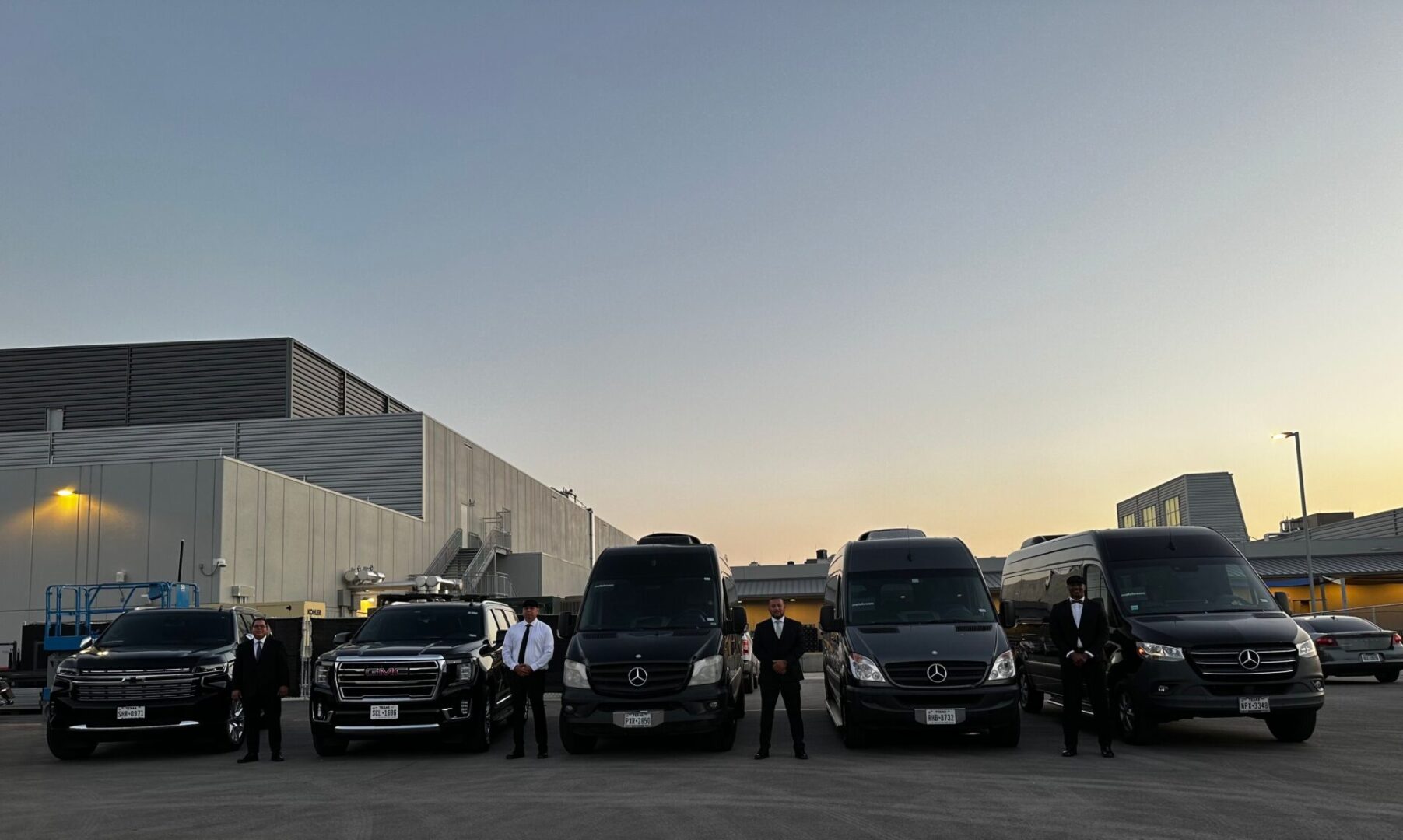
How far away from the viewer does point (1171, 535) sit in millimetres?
14414

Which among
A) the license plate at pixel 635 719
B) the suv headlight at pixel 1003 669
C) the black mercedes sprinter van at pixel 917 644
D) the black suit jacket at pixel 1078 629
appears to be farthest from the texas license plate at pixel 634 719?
the black suit jacket at pixel 1078 629

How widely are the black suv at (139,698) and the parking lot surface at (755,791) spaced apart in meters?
0.45

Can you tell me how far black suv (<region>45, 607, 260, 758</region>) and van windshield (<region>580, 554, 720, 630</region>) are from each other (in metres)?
4.47

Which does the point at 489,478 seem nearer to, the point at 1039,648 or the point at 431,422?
the point at 431,422

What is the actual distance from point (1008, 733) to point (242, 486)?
24.7 meters

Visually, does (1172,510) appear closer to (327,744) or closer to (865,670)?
(865,670)

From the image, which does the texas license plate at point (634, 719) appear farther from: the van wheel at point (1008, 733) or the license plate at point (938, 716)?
the van wheel at point (1008, 733)

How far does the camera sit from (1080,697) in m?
12.9

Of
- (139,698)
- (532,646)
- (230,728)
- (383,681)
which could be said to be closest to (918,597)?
(532,646)

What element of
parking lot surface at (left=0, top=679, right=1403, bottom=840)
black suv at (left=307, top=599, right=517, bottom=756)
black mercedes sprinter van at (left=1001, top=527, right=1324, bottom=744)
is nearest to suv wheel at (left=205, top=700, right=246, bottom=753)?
parking lot surface at (left=0, top=679, right=1403, bottom=840)

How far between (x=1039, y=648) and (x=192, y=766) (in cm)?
1064

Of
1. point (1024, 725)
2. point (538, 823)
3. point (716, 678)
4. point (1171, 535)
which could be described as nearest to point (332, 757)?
point (716, 678)

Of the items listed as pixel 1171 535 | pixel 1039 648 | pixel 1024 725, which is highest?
pixel 1171 535

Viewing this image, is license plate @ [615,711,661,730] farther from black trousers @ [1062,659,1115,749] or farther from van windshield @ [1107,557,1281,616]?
van windshield @ [1107,557,1281,616]
